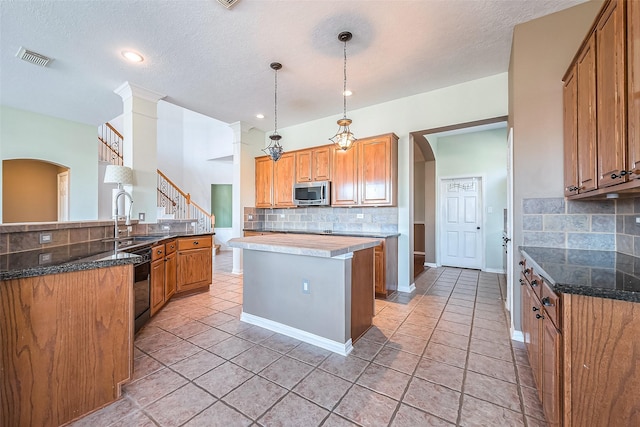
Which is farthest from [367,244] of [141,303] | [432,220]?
[432,220]

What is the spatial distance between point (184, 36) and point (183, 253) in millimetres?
2625

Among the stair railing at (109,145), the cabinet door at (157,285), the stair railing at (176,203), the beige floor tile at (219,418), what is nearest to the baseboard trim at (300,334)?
the beige floor tile at (219,418)

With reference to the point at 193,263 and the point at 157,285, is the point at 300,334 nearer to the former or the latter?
the point at 157,285

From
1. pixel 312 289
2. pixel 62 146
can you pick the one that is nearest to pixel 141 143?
pixel 62 146

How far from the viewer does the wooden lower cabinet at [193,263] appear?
141 inches

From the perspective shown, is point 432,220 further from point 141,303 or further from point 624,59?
point 141,303

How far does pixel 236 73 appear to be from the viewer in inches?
127

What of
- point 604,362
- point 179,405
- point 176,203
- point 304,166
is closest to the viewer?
point 604,362

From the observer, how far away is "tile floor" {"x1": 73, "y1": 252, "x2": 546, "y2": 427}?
4.97 ft

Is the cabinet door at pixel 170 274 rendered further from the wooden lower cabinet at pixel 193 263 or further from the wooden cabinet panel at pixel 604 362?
the wooden cabinet panel at pixel 604 362

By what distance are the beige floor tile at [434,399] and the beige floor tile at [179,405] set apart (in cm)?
130

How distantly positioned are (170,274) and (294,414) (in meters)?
2.62

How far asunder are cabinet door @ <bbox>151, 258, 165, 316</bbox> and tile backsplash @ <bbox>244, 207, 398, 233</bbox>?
215cm

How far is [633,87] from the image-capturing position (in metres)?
1.19
